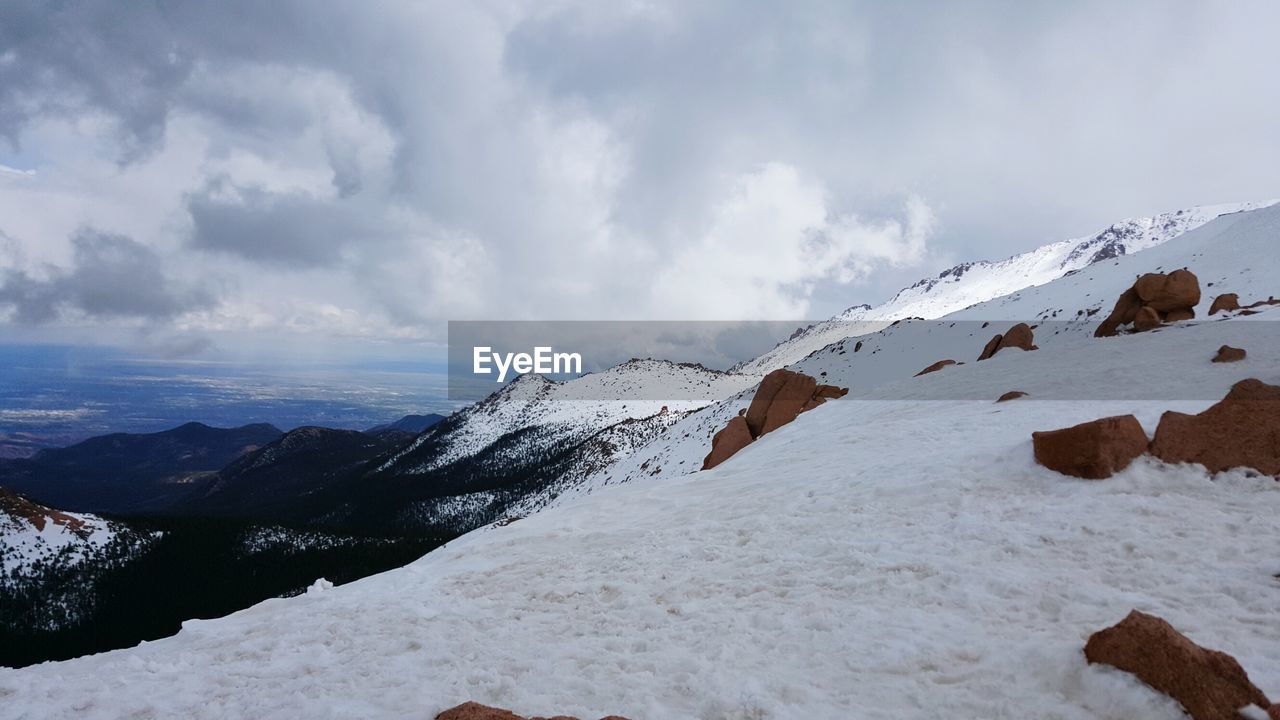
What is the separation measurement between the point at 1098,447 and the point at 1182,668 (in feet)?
25.0

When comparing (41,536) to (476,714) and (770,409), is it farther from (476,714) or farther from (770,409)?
(476,714)

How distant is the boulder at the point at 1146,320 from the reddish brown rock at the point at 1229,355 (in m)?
8.60

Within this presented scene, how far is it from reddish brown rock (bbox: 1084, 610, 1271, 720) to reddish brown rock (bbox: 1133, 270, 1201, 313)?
3300 centimetres

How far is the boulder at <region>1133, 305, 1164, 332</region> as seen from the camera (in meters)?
27.4

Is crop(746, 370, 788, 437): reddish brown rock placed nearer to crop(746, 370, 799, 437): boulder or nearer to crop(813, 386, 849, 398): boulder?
crop(746, 370, 799, 437): boulder

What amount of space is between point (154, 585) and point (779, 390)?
137779mm

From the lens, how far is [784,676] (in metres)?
6.33

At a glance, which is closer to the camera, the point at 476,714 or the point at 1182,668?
the point at 1182,668

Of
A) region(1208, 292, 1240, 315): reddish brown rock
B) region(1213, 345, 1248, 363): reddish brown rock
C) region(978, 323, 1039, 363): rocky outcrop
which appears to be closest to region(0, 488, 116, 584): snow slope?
region(978, 323, 1039, 363): rocky outcrop

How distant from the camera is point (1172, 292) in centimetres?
2803

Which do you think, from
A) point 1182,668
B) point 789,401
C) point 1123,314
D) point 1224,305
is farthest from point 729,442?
point 1224,305

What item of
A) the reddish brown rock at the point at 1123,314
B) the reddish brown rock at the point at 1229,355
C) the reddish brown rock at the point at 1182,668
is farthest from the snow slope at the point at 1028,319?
the reddish brown rock at the point at 1182,668

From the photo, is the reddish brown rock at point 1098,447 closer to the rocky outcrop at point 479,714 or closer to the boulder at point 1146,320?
the rocky outcrop at point 479,714

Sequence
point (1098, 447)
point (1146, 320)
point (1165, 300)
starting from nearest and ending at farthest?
1. point (1098, 447)
2. point (1146, 320)
3. point (1165, 300)
